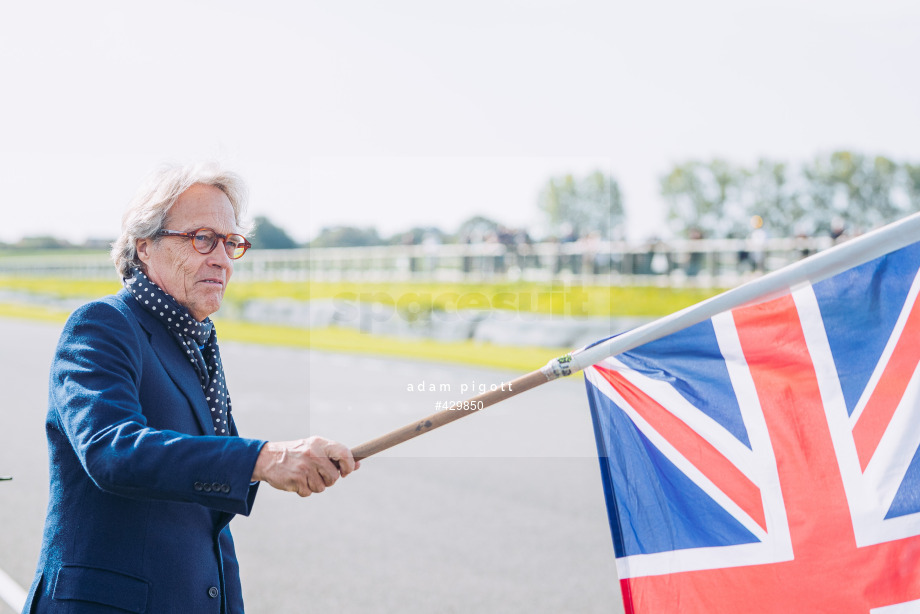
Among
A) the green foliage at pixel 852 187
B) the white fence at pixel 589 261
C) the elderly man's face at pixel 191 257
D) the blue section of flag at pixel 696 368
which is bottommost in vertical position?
the blue section of flag at pixel 696 368

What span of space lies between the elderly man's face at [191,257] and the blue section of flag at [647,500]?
43.3 inches

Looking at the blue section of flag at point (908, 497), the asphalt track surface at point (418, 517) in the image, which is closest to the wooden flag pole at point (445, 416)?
the blue section of flag at point (908, 497)

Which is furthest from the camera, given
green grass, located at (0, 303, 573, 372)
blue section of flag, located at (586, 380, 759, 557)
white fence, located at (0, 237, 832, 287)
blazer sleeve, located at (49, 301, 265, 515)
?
white fence, located at (0, 237, 832, 287)

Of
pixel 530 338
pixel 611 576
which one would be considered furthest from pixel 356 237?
pixel 611 576

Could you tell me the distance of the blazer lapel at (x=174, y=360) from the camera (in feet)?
7.09

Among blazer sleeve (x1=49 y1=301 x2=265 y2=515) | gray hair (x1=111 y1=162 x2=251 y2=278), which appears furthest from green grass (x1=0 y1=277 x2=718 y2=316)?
blazer sleeve (x1=49 y1=301 x2=265 y2=515)

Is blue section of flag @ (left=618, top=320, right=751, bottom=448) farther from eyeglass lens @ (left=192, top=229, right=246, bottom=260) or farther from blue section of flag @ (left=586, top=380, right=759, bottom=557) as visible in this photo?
eyeglass lens @ (left=192, top=229, right=246, bottom=260)

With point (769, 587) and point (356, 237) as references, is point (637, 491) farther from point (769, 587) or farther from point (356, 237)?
point (356, 237)

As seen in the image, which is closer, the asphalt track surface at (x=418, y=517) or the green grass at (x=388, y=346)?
the asphalt track surface at (x=418, y=517)

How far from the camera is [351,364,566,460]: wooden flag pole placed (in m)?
2.09

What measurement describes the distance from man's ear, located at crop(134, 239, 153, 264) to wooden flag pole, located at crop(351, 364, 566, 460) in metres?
0.77

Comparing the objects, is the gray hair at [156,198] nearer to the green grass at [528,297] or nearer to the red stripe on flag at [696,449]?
the red stripe on flag at [696,449]

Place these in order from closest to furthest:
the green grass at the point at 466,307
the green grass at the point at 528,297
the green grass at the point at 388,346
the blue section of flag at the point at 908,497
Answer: the blue section of flag at the point at 908,497 < the green grass at the point at 388,346 < the green grass at the point at 466,307 < the green grass at the point at 528,297

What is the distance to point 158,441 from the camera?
1822 millimetres
